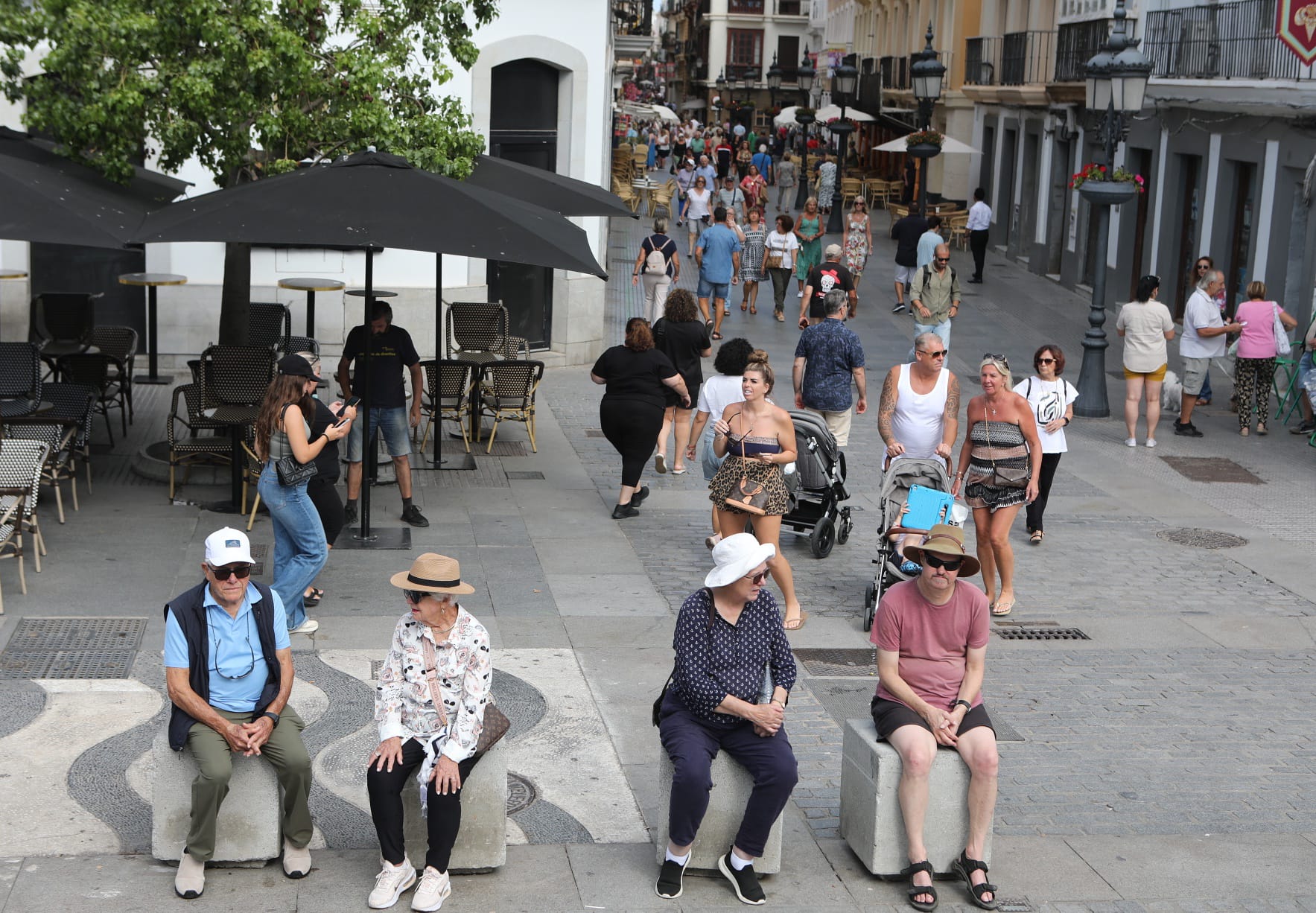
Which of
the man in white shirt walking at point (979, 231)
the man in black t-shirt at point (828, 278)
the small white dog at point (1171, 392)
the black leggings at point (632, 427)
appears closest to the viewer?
the black leggings at point (632, 427)

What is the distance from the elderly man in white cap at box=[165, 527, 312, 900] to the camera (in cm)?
596

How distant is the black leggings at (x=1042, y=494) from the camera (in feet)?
38.3

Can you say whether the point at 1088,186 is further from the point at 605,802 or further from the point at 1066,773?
the point at 605,802

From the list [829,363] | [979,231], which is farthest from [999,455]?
[979,231]

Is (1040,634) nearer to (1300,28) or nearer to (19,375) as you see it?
(19,375)

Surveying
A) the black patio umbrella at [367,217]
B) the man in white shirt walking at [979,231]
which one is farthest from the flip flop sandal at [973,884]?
the man in white shirt walking at [979,231]

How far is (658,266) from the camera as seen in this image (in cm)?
1919

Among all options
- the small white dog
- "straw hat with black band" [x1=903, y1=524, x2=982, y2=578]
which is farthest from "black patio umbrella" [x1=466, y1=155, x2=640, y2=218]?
"straw hat with black band" [x1=903, y1=524, x2=982, y2=578]

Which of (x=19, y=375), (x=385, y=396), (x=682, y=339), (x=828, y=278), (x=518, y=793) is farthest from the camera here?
(x=828, y=278)

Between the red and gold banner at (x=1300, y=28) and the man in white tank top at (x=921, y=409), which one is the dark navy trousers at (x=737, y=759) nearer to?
the man in white tank top at (x=921, y=409)

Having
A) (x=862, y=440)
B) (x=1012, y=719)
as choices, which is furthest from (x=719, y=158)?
(x=1012, y=719)

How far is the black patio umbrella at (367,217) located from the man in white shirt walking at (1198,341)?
808cm

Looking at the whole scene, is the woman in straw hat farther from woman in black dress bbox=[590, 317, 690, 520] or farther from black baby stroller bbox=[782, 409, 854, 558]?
woman in black dress bbox=[590, 317, 690, 520]

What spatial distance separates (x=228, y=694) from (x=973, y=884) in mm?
2947
